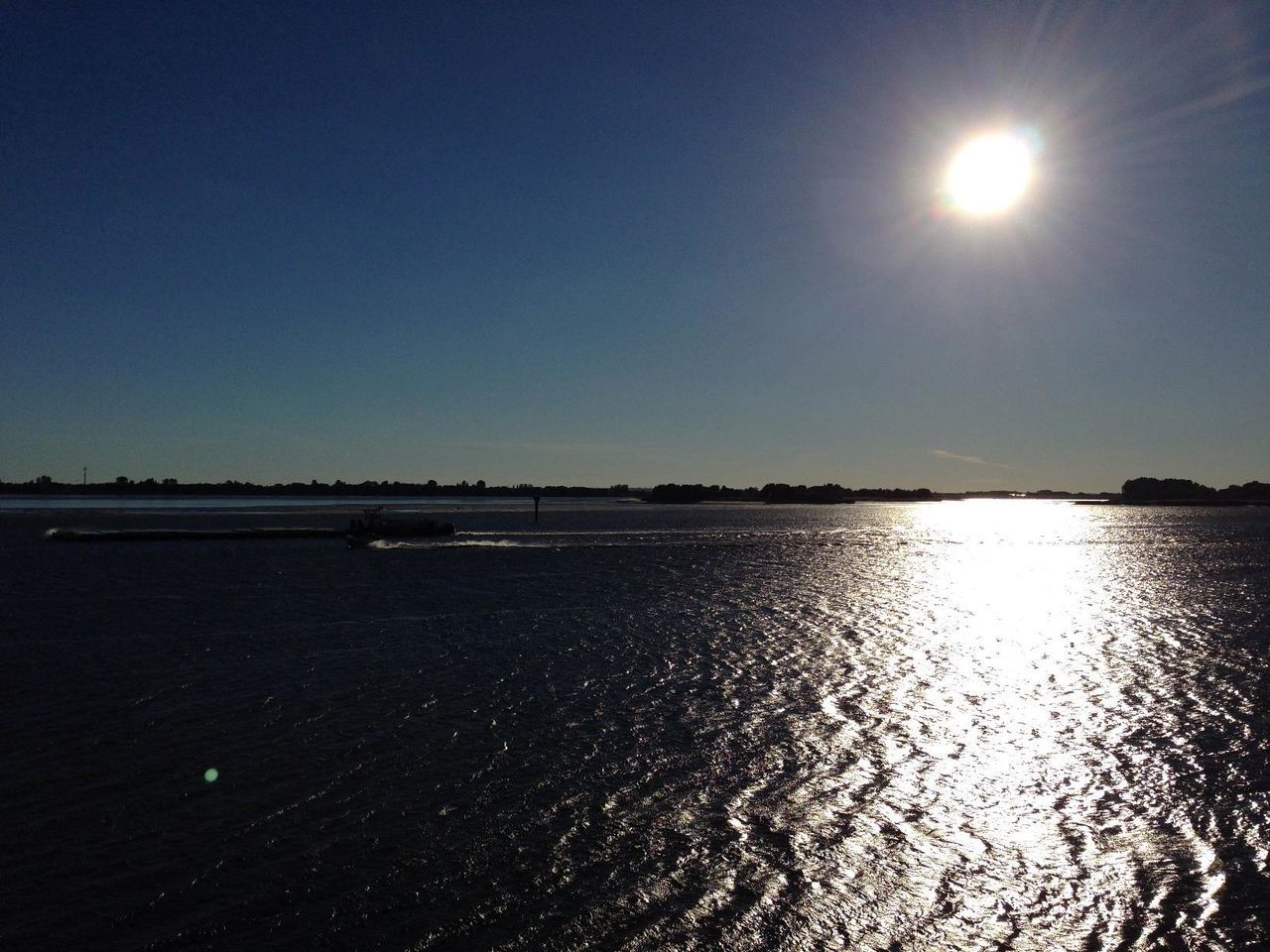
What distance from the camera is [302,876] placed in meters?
10.2

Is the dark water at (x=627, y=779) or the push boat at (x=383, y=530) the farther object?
the push boat at (x=383, y=530)

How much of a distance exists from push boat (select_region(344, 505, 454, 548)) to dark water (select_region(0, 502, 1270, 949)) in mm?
37025

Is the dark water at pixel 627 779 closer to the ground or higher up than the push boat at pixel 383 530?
closer to the ground

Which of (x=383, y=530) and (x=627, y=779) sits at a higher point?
(x=383, y=530)

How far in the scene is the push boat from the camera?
69188mm

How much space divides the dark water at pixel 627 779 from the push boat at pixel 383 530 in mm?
37025

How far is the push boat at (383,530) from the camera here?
69188 millimetres

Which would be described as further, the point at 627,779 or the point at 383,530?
the point at 383,530

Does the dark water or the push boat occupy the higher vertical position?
the push boat

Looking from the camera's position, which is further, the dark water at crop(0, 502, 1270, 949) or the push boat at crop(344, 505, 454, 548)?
the push boat at crop(344, 505, 454, 548)

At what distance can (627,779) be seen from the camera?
1384 centimetres

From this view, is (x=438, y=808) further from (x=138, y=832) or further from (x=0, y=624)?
(x=0, y=624)

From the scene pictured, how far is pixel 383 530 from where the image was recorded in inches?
2921

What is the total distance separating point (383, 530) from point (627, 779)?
210 feet
